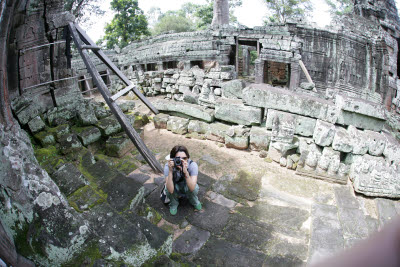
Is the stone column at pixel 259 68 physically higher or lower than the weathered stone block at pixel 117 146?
higher

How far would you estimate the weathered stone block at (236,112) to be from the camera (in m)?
Result: 5.73

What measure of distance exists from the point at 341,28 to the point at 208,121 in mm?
11380

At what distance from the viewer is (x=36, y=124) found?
14.0 feet

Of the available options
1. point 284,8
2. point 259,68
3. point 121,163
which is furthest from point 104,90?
point 284,8

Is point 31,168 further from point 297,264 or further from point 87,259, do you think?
point 297,264

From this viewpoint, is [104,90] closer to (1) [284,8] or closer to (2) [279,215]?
(2) [279,215]

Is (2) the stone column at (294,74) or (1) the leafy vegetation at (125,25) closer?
(2) the stone column at (294,74)

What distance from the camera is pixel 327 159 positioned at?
4672mm

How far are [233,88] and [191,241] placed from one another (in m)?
4.10

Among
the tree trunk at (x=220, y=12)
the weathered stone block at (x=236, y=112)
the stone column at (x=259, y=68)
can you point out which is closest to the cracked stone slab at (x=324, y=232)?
the weathered stone block at (x=236, y=112)

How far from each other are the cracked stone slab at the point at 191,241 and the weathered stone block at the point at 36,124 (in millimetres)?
3041

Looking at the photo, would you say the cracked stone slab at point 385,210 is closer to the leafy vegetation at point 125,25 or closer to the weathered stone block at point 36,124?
the weathered stone block at point 36,124

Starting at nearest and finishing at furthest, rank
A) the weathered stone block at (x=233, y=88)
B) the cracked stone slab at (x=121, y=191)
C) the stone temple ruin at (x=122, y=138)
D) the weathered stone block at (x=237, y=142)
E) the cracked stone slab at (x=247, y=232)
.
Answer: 1. the stone temple ruin at (x=122, y=138)
2. the cracked stone slab at (x=121, y=191)
3. the cracked stone slab at (x=247, y=232)
4. the weathered stone block at (x=237, y=142)
5. the weathered stone block at (x=233, y=88)

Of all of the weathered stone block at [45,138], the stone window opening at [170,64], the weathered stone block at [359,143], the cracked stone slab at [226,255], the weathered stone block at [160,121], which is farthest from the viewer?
the stone window opening at [170,64]
